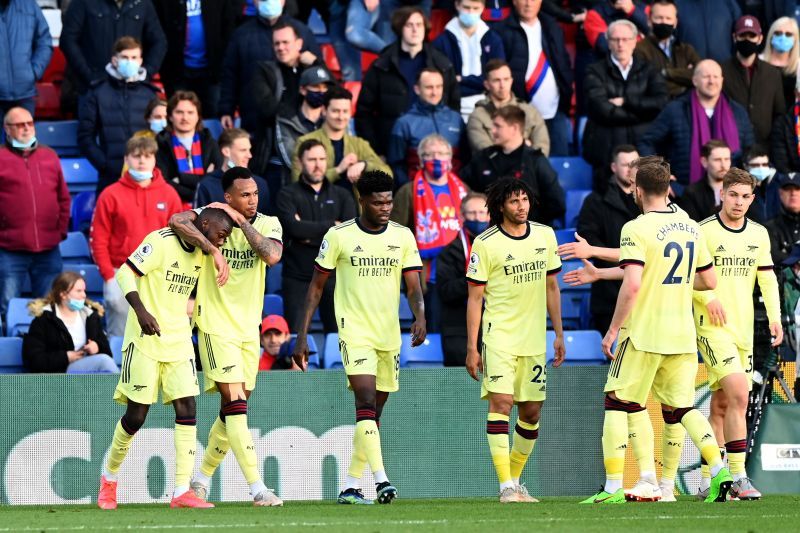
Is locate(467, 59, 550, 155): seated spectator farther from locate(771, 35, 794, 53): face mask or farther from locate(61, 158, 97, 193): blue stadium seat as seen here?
locate(61, 158, 97, 193): blue stadium seat

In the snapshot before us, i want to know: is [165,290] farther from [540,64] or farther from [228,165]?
[540,64]

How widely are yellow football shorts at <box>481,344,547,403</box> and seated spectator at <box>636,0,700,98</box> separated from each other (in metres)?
6.35

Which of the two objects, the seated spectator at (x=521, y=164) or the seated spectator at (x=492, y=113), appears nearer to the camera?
the seated spectator at (x=521, y=164)

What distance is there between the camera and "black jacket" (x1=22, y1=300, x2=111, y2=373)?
13.4 metres

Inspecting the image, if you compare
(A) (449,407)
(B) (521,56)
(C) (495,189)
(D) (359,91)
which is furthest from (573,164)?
(C) (495,189)

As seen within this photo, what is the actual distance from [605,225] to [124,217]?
14.5ft

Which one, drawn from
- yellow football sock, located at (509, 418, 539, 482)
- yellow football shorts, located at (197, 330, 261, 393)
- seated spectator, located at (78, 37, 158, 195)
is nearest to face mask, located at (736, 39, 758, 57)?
seated spectator, located at (78, 37, 158, 195)

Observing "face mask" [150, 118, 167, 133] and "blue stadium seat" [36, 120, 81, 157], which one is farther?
"blue stadium seat" [36, 120, 81, 157]

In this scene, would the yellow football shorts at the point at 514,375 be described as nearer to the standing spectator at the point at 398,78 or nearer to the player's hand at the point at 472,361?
the player's hand at the point at 472,361

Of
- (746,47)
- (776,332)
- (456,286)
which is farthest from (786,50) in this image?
(776,332)

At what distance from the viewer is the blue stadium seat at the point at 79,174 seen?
55.0 feet

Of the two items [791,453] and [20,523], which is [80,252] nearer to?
[20,523]

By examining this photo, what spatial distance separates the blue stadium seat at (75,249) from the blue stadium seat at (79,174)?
0.98m

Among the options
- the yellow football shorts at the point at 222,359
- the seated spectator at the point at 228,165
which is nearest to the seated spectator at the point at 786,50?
the seated spectator at the point at 228,165
